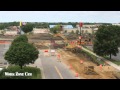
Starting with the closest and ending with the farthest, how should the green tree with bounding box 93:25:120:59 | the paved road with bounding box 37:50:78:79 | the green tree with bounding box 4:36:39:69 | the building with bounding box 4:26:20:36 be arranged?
the paved road with bounding box 37:50:78:79
the green tree with bounding box 4:36:39:69
the green tree with bounding box 93:25:120:59
the building with bounding box 4:26:20:36

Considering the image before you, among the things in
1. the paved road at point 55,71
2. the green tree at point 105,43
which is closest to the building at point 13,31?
the green tree at point 105,43

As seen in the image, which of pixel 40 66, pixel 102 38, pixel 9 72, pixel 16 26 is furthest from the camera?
pixel 16 26

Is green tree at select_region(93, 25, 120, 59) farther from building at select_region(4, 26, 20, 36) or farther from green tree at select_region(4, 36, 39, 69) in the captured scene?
building at select_region(4, 26, 20, 36)

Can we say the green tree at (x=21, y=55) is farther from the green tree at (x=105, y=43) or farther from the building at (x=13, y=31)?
the building at (x=13, y=31)

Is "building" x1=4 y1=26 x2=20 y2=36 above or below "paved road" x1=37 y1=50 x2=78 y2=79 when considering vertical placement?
above

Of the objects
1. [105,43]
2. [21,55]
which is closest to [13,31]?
[105,43]

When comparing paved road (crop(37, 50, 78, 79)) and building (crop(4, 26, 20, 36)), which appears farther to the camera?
building (crop(4, 26, 20, 36))

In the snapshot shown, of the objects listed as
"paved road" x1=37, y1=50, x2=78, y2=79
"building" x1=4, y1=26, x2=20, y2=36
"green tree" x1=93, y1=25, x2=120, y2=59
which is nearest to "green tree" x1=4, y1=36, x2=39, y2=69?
"paved road" x1=37, y1=50, x2=78, y2=79

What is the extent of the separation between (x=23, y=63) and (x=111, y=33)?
16.5 feet

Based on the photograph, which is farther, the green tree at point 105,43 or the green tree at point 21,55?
the green tree at point 105,43
